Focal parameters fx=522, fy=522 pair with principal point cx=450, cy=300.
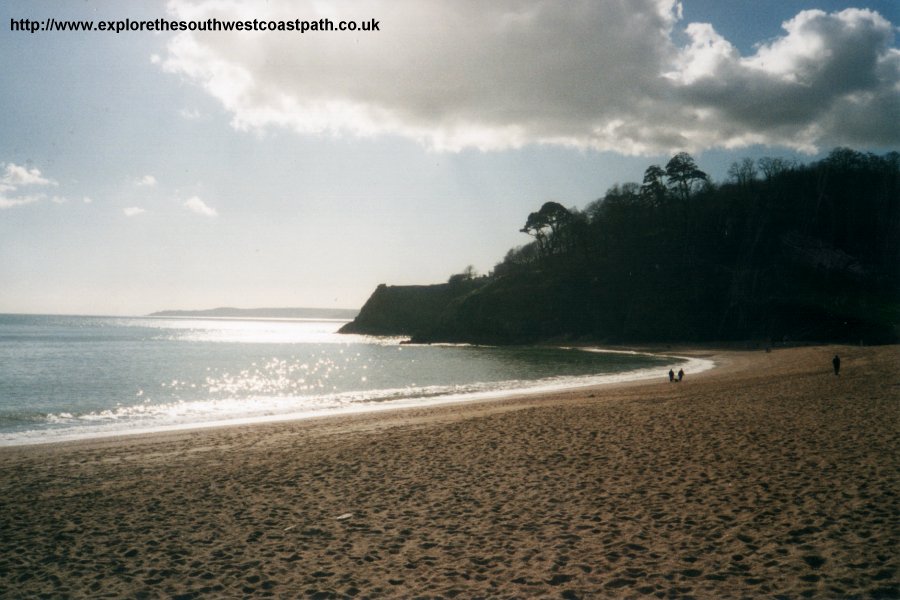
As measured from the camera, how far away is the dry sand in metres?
6.12

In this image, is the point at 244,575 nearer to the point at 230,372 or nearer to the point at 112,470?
the point at 112,470

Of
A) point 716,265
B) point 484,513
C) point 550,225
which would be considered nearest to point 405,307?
point 550,225

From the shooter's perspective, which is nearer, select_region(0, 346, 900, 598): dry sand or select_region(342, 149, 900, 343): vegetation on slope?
select_region(0, 346, 900, 598): dry sand

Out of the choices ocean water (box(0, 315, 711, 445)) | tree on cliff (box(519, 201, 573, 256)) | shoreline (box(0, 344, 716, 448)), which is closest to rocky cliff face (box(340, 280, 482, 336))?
tree on cliff (box(519, 201, 573, 256))

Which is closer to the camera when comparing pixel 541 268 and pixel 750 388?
pixel 750 388

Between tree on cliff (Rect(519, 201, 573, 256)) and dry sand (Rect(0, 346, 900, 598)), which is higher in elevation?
tree on cliff (Rect(519, 201, 573, 256))

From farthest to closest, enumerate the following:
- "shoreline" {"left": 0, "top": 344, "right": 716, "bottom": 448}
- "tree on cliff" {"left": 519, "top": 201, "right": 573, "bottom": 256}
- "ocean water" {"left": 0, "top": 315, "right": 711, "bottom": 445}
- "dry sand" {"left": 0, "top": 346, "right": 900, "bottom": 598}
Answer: "tree on cliff" {"left": 519, "top": 201, "right": 573, "bottom": 256} < "ocean water" {"left": 0, "top": 315, "right": 711, "bottom": 445} < "shoreline" {"left": 0, "top": 344, "right": 716, "bottom": 448} < "dry sand" {"left": 0, "top": 346, "right": 900, "bottom": 598}

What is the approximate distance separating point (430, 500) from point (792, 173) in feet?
332

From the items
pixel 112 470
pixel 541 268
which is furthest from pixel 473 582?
pixel 541 268

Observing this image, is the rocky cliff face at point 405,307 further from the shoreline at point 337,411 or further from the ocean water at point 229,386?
the shoreline at point 337,411

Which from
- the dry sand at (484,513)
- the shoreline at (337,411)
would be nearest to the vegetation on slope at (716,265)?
the shoreline at (337,411)

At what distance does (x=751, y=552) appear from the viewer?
250 inches

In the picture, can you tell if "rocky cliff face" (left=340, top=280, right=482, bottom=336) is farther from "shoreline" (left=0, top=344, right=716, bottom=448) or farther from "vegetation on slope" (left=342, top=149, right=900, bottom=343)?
"shoreline" (left=0, top=344, right=716, bottom=448)

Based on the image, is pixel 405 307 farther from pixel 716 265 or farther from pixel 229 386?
pixel 229 386
